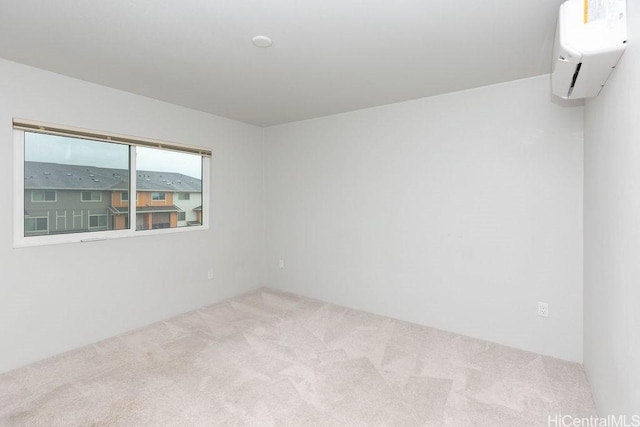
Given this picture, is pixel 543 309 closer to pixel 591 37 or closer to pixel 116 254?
pixel 591 37

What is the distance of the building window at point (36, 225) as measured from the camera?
2.54 m

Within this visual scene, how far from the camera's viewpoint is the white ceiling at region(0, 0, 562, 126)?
5.68 feet

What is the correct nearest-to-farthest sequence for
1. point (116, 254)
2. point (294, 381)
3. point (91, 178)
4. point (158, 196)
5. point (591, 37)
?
point (591, 37)
point (294, 381)
point (91, 178)
point (116, 254)
point (158, 196)

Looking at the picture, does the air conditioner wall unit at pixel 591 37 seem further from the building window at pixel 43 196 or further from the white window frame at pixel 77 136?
the building window at pixel 43 196

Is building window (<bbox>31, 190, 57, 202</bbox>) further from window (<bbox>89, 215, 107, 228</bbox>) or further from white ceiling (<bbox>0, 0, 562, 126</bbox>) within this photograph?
white ceiling (<bbox>0, 0, 562, 126</bbox>)

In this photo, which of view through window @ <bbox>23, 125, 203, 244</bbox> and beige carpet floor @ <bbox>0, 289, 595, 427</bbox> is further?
view through window @ <bbox>23, 125, 203, 244</bbox>

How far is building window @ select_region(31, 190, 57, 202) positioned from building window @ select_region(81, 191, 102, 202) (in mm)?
213

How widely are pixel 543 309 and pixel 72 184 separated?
4.19m

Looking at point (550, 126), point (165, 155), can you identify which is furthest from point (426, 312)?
point (165, 155)

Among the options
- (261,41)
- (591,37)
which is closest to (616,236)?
(591,37)

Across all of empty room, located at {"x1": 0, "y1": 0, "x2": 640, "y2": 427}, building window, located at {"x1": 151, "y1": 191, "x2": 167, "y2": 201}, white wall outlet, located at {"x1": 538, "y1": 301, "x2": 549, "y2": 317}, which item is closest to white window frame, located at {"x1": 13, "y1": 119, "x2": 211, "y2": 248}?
empty room, located at {"x1": 0, "y1": 0, "x2": 640, "y2": 427}

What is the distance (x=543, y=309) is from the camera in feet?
8.58

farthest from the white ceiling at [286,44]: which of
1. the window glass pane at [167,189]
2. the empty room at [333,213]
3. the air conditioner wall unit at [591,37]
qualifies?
the window glass pane at [167,189]

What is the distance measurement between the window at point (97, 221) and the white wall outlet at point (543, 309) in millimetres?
3969
